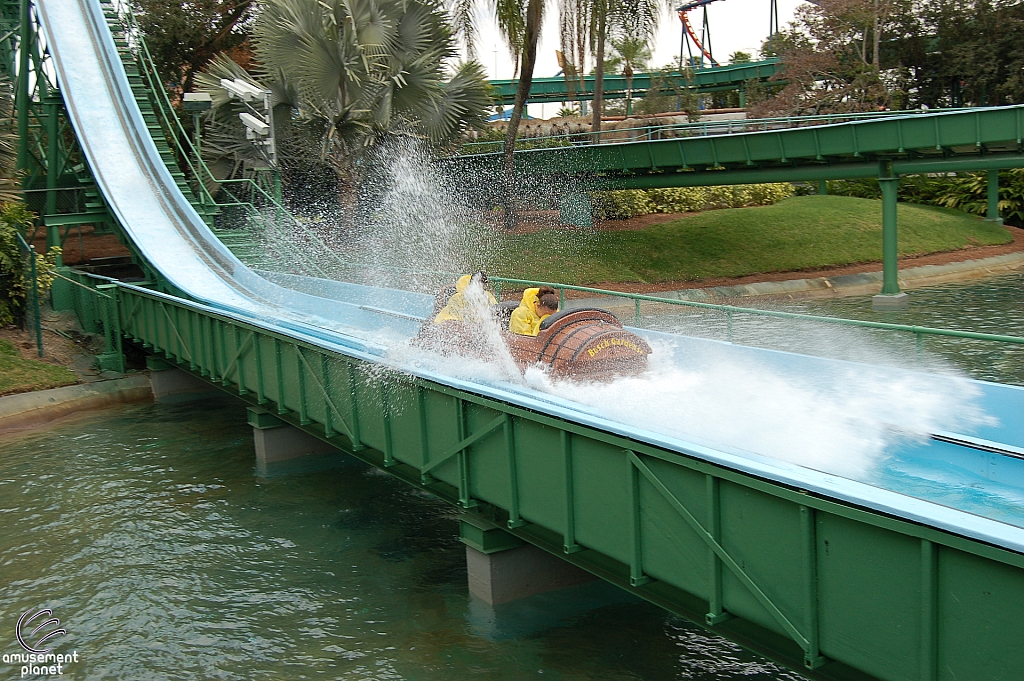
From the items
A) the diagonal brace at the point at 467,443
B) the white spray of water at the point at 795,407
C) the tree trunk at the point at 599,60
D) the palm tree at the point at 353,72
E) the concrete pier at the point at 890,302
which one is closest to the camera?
the white spray of water at the point at 795,407

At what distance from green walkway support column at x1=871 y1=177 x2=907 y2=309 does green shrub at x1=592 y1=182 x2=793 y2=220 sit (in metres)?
8.95

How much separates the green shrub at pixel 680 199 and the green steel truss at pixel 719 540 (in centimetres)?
2458

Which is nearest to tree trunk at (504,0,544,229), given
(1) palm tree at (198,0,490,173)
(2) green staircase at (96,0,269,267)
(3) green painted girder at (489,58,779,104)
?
(1) palm tree at (198,0,490,173)

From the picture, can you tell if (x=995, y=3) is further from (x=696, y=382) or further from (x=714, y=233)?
(x=696, y=382)

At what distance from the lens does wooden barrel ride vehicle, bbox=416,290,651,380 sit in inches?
365

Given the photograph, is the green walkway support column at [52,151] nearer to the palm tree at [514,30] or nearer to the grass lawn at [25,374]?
the grass lawn at [25,374]

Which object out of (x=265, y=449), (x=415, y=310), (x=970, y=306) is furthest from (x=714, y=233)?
(x=265, y=449)

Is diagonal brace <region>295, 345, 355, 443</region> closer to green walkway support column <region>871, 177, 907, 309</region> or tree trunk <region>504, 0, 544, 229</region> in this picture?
green walkway support column <region>871, 177, 907, 309</region>

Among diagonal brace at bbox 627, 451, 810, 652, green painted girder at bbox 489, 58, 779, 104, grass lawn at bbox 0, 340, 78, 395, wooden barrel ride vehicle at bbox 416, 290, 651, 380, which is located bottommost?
grass lawn at bbox 0, 340, 78, 395

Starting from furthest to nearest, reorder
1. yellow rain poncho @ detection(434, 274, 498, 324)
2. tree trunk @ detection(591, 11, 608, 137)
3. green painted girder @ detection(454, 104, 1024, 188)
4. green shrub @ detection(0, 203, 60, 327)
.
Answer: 1. tree trunk @ detection(591, 11, 608, 137)
2. green painted girder @ detection(454, 104, 1024, 188)
3. green shrub @ detection(0, 203, 60, 327)
4. yellow rain poncho @ detection(434, 274, 498, 324)

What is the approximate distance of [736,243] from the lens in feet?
104

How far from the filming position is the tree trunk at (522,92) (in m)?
29.0

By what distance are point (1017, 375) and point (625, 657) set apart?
434 cm

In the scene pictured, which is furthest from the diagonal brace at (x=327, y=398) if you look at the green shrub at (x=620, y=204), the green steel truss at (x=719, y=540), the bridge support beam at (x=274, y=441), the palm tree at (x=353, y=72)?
the green shrub at (x=620, y=204)
